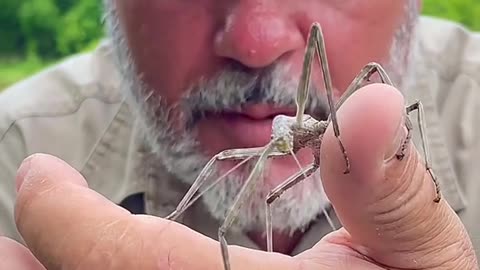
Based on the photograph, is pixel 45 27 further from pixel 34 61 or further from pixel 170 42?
pixel 170 42

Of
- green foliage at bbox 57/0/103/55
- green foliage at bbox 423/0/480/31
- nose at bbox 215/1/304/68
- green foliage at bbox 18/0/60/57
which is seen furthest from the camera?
green foliage at bbox 18/0/60/57

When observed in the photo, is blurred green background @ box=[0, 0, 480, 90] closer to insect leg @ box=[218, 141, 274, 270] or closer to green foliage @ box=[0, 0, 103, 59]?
green foliage @ box=[0, 0, 103, 59]

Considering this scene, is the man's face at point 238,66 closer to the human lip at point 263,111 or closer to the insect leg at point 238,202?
the human lip at point 263,111

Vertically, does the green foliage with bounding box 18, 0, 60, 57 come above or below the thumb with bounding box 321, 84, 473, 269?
below

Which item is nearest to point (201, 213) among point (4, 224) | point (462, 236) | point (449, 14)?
point (4, 224)

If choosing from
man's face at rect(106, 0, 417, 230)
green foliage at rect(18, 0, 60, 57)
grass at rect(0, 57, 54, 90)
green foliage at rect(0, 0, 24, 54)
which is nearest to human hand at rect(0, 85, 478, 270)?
man's face at rect(106, 0, 417, 230)

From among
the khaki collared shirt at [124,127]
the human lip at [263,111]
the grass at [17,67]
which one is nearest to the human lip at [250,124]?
the human lip at [263,111]

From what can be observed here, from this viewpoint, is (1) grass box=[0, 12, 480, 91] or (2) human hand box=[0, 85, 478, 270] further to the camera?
(1) grass box=[0, 12, 480, 91]
